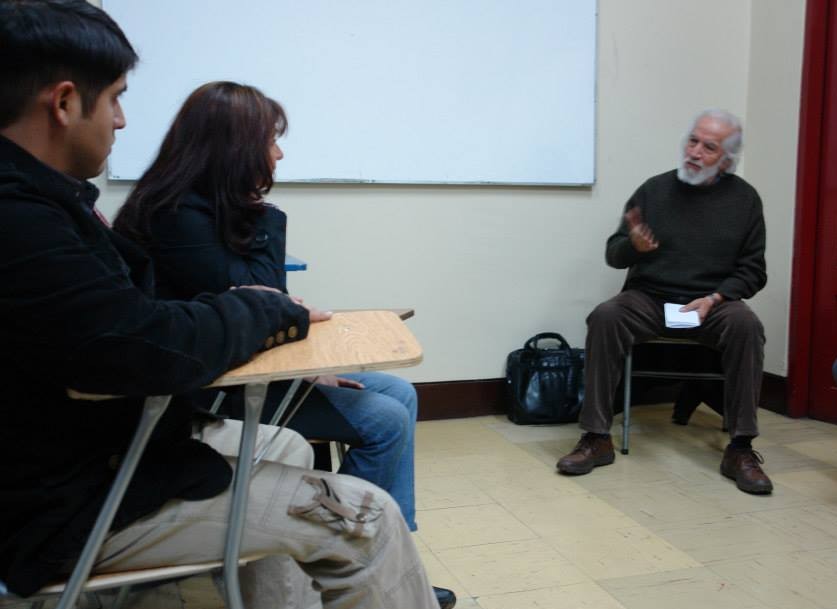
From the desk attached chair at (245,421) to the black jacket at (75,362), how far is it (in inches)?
0.9

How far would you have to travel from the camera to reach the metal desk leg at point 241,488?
3.26 ft

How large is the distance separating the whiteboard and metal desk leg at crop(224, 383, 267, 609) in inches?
82.4

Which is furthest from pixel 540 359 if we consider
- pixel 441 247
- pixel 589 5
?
pixel 589 5

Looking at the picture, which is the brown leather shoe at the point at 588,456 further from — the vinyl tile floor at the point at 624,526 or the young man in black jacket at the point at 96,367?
the young man in black jacket at the point at 96,367

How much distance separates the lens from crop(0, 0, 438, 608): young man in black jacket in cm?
84

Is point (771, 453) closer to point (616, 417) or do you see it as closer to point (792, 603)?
point (616, 417)

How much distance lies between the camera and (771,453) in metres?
2.85

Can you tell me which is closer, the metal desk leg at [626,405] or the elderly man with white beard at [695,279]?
the elderly man with white beard at [695,279]

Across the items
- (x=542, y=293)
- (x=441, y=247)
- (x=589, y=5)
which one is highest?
(x=589, y=5)

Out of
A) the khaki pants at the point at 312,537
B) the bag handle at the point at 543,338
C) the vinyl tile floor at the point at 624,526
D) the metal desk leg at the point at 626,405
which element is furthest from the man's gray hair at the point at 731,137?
the khaki pants at the point at 312,537

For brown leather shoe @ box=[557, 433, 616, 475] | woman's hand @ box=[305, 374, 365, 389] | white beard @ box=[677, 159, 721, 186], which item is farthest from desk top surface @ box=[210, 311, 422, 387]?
white beard @ box=[677, 159, 721, 186]

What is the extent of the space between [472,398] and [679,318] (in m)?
0.98

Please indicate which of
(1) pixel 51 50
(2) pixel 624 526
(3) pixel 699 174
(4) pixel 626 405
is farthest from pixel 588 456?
(1) pixel 51 50

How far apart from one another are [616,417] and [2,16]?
2995 mm
